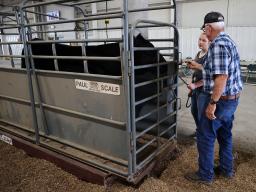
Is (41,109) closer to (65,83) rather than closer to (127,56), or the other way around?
Result: (65,83)

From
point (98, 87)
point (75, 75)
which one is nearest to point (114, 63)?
point (98, 87)

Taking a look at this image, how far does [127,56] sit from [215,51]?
75 cm

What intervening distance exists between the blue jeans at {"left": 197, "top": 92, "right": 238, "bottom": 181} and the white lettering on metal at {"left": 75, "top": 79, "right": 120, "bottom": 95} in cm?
82

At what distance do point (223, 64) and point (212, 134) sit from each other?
2.22 feet

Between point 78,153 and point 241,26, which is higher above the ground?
point 241,26

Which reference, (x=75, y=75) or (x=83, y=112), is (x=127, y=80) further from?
(x=83, y=112)

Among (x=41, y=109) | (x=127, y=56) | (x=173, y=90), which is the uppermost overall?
(x=127, y=56)

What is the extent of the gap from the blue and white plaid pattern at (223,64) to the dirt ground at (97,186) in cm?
94

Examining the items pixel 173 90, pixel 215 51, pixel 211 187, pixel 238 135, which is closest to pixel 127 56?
pixel 215 51

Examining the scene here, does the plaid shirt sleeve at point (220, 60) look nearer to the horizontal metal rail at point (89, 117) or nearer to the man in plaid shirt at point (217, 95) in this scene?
the man in plaid shirt at point (217, 95)

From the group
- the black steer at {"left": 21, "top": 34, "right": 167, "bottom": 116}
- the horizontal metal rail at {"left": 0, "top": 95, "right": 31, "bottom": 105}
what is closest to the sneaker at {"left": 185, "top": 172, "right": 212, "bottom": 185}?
the black steer at {"left": 21, "top": 34, "right": 167, "bottom": 116}

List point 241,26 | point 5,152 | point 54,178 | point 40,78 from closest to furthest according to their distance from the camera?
point 54,178, point 40,78, point 5,152, point 241,26

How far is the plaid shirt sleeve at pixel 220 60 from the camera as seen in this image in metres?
1.96

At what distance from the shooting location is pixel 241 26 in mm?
9211
